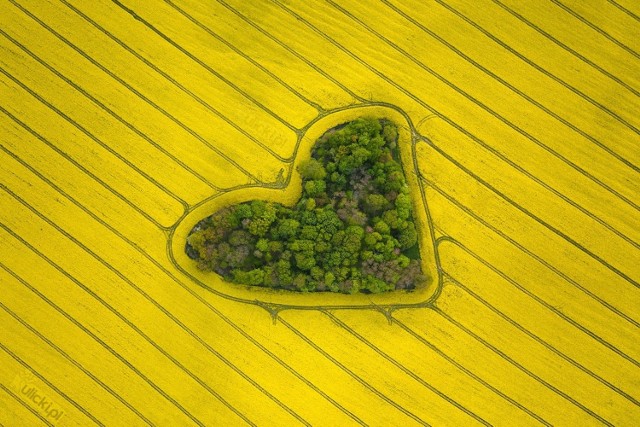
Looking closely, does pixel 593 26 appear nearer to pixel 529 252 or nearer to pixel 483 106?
pixel 483 106

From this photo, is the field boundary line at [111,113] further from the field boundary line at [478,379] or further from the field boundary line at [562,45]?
the field boundary line at [562,45]

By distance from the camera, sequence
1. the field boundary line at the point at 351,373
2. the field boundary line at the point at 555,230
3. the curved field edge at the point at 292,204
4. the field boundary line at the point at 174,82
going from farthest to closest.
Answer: the field boundary line at the point at 174,82, the field boundary line at the point at 555,230, the curved field edge at the point at 292,204, the field boundary line at the point at 351,373

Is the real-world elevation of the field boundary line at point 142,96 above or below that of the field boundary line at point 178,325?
above

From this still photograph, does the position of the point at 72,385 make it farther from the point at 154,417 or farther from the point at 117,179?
the point at 117,179

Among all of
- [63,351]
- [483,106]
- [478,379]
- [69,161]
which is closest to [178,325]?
[63,351]

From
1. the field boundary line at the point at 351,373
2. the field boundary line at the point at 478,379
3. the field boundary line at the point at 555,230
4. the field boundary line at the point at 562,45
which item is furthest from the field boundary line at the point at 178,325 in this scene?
the field boundary line at the point at 562,45

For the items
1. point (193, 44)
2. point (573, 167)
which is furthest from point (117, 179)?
point (573, 167)

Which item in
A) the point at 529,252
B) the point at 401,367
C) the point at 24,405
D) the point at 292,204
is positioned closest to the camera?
the point at 401,367
